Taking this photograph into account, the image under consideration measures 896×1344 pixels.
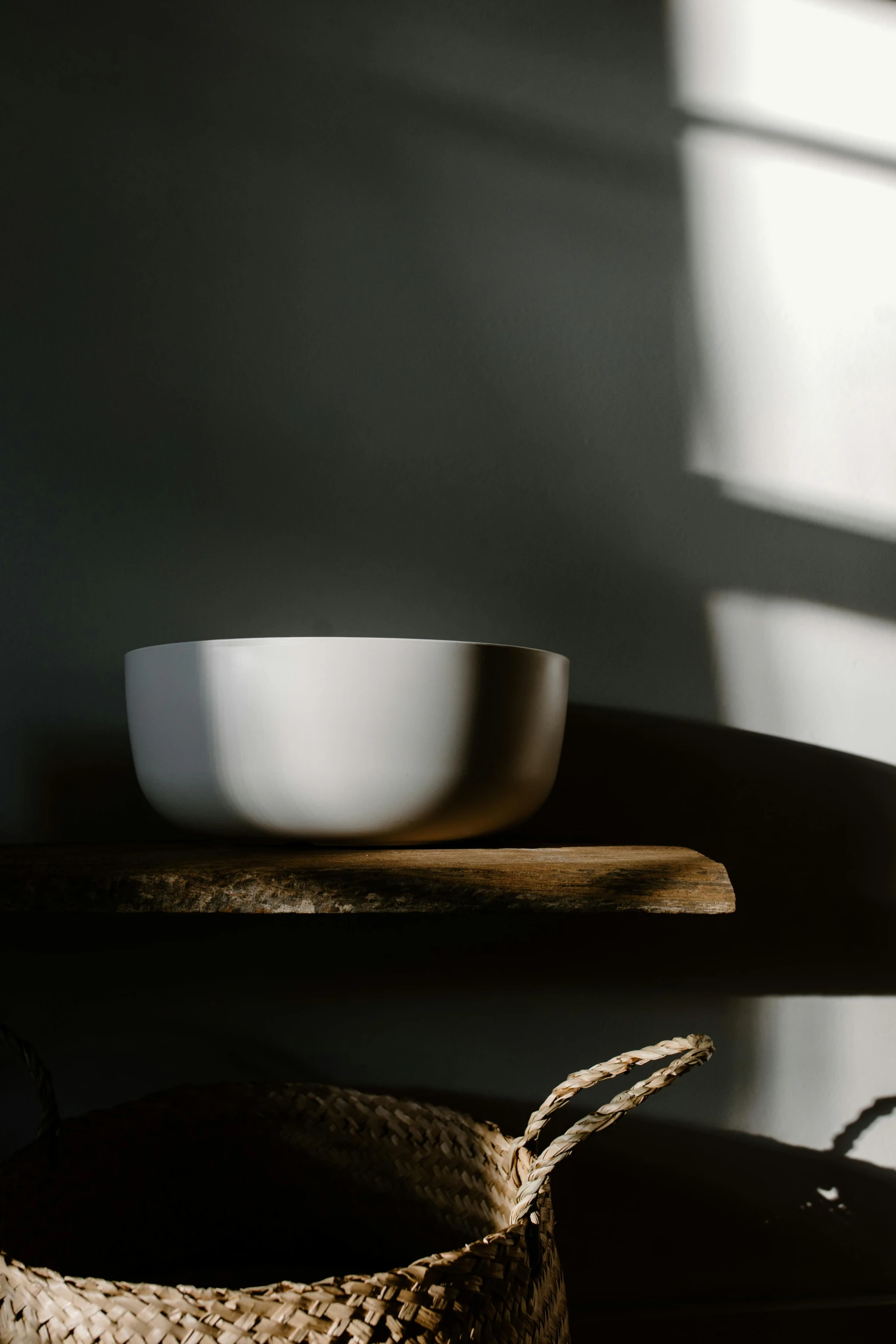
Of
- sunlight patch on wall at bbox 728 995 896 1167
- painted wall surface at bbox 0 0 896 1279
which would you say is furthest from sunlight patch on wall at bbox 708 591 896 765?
sunlight patch on wall at bbox 728 995 896 1167

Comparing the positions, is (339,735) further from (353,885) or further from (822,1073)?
(822,1073)

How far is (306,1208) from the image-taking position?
0.81 metres

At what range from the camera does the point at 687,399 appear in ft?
3.03

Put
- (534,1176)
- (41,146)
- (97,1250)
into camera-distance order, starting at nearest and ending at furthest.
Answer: (534,1176), (97,1250), (41,146)

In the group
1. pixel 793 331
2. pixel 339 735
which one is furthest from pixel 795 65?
pixel 339 735

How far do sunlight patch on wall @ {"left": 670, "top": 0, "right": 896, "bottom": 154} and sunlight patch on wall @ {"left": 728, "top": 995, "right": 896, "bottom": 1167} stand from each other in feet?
2.79

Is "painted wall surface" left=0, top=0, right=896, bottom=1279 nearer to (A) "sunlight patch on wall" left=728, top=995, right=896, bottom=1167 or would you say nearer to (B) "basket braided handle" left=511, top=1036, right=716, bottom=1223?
(A) "sunlight patch on wall" left=728, top=995, right=896, bottom=1167

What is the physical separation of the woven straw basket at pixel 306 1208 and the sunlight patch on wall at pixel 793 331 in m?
0.56

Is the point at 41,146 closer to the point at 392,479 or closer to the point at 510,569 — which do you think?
the point at 392,479

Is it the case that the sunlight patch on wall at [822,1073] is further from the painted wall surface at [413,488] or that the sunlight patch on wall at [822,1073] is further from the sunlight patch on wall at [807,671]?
the sunlight patch on wall at [807,671]

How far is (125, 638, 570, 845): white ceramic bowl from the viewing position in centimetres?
62

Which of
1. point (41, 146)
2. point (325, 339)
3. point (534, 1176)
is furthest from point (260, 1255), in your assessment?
point (41, 146)

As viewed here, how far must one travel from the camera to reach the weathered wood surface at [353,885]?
1.75ft

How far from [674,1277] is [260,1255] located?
373mm
